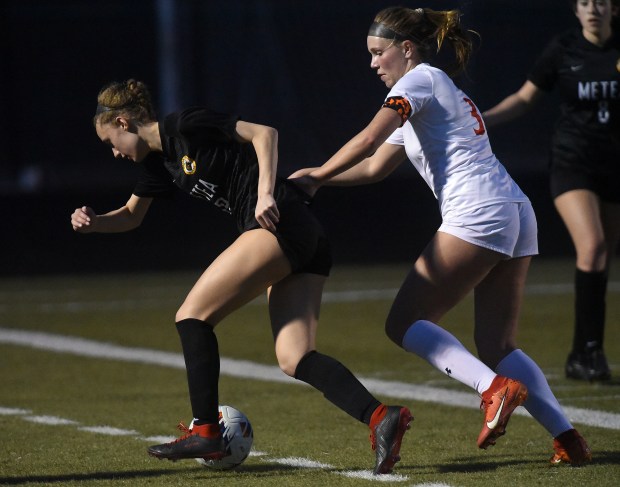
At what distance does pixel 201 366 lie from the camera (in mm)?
5531

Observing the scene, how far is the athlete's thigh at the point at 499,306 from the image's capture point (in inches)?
223

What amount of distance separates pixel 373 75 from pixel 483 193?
12.6 metres

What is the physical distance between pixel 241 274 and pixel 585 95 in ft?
11.8

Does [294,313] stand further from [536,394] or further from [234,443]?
[536,394]

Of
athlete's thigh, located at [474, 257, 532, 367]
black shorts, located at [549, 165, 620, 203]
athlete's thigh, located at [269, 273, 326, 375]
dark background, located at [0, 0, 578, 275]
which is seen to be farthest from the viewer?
dark background, located at [0, 0, 578, 275]

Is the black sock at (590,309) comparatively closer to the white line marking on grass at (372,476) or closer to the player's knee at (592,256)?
the player's knee at (592,256)

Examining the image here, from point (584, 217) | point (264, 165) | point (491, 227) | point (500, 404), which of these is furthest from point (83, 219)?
point (584, 217)

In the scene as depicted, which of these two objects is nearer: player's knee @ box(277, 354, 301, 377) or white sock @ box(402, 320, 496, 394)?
white sock @ box(402, 320, 496, 394)

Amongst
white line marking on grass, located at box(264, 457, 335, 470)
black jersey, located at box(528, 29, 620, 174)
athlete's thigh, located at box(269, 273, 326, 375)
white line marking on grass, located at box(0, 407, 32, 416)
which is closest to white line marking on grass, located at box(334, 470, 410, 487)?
white line marking on grass, located at box(264, 457, 335, 470)

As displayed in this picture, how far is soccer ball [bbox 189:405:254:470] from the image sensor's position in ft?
18.7

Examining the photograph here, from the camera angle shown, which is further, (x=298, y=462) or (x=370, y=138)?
(x=298, y=462)

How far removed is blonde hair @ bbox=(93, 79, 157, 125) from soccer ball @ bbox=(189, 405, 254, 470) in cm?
126

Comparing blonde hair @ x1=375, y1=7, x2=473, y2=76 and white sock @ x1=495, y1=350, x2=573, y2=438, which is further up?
blonde hair @ x1=375, y1=7, x2=473, y2=76

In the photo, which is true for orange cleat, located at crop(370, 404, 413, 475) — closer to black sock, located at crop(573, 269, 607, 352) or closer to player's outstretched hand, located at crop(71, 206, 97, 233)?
player's outstretched hand, located at crop(71, 206, 97, 233)
